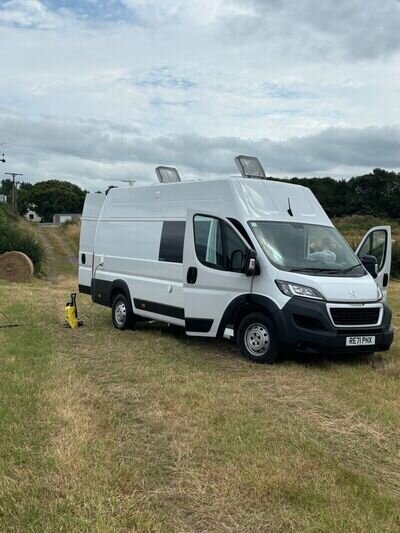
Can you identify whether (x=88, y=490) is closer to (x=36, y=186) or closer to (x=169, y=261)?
(x=169, y=261)

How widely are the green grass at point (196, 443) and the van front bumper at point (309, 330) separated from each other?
11.3 inches

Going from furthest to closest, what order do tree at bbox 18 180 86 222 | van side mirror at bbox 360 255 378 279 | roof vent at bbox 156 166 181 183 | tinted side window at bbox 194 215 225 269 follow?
1. tree at bbox 18 180 86 222
2. roof vent at bbox 156 166 181 183
3. van side mirror at bbox 360 255 378 279
4. tinted side window at bbox 194 215 225 269

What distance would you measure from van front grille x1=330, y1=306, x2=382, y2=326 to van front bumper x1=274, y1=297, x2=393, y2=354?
81 mm

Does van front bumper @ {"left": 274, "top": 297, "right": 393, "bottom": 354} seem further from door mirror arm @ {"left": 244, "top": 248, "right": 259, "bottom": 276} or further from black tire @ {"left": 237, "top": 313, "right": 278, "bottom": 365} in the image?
door mirror arm @ {"left": 244, "top": 248, "right": 259, "bottom": 276}

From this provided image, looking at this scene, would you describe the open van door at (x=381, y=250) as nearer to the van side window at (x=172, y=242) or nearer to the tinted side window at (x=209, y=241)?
the tinted side window at (x=209, y=241)

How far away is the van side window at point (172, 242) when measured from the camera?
9875 millimetres

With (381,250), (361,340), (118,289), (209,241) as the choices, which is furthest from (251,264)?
(118,289)

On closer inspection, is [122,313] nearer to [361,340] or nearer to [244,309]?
[244,309]

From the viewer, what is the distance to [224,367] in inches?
318

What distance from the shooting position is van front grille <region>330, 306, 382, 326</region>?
25.8ft

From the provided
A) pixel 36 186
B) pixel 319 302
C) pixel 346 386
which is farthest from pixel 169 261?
pixel 36 186

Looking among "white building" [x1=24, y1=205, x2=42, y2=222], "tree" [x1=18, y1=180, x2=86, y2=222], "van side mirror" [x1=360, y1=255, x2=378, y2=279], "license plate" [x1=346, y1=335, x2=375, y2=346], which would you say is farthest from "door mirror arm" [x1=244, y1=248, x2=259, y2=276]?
"white building" [x1=24, y1=205, x2=42, y2=222]

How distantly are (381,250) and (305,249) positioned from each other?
6.56ft

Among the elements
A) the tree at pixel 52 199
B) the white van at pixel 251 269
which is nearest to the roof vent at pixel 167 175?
the white van at pixel 251 269
